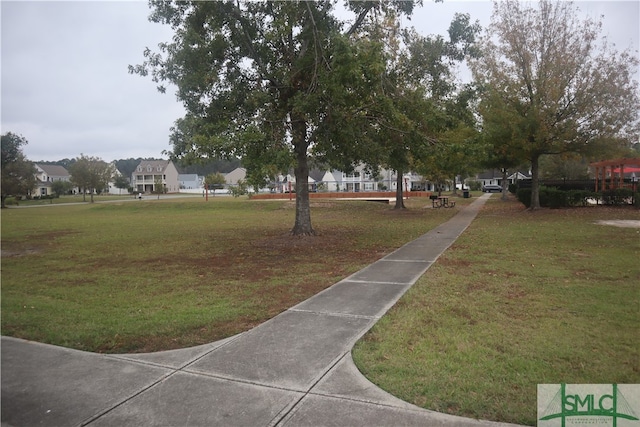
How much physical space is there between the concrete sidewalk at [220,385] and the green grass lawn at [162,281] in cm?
49

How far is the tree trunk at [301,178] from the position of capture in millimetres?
12023

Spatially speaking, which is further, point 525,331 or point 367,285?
point 367,285

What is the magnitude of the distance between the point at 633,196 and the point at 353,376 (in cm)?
2487

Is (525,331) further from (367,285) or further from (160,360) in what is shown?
(160,360)

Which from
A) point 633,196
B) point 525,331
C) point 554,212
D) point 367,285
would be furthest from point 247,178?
point 633,196

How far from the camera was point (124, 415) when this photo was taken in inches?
130

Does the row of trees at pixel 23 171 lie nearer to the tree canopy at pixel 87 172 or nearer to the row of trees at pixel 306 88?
the tree canopy at pixel 87 172

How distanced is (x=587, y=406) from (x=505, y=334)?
1.47 metres

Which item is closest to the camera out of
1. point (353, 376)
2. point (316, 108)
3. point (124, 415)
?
point (124, 415)

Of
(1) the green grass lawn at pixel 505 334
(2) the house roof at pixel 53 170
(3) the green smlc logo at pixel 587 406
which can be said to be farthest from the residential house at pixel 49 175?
(3) the green smlc logo at pixel 587 406

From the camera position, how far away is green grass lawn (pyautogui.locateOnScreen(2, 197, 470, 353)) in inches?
211

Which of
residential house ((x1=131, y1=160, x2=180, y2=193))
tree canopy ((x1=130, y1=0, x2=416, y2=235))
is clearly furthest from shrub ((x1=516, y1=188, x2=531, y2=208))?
residential house ((x1=131, y1=160, x2=180, y2=193))

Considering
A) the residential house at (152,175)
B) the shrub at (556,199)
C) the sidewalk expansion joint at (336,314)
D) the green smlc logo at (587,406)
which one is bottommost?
the green smlc logo at (587,406)

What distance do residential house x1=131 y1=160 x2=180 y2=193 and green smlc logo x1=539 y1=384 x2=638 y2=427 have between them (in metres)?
102
